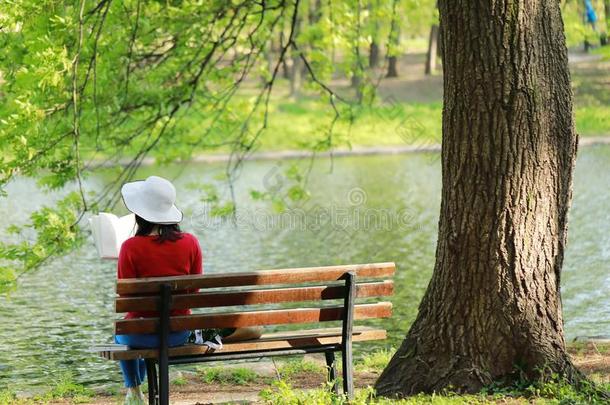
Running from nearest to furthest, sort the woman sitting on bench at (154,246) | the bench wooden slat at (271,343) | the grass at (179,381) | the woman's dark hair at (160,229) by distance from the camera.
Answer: the bench wooden slat at (271,343) → the woman sitting on bench at (154,246) → the woman's dark hair at (160,229) → the grass at (179,381)

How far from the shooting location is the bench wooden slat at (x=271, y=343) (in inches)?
226

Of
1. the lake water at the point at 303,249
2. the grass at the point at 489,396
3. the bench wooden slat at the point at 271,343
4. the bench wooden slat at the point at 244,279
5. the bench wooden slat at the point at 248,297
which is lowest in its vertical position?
the lake water at the point at 303,249

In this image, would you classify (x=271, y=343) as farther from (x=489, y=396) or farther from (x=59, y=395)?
(x=59, y=395)

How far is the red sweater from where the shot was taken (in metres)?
5.96

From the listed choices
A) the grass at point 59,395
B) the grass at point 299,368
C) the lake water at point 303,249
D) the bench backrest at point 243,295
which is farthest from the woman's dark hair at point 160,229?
the lake water at point 303,249

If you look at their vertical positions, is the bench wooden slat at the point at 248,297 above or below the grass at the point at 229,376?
above

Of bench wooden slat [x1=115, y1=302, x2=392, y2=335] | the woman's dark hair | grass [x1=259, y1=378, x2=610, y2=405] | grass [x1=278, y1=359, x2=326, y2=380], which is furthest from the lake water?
grass [x1=259, y1=378, x2=610, y2=405]

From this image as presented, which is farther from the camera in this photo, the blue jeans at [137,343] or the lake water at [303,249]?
the lake water at [303,249]

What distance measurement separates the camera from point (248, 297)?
19.3 feet

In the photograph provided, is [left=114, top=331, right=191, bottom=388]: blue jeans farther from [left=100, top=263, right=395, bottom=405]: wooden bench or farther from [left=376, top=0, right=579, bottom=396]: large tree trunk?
[left=376, top=0, right=579, bottom=396]: large tree trunk

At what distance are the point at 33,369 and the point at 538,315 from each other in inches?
189

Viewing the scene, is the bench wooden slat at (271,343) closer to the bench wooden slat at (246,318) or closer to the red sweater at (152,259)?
the bench wooden slat at (246,318)

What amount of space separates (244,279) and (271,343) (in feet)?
1.58

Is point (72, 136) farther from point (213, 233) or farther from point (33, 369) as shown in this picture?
point (213, 233)
